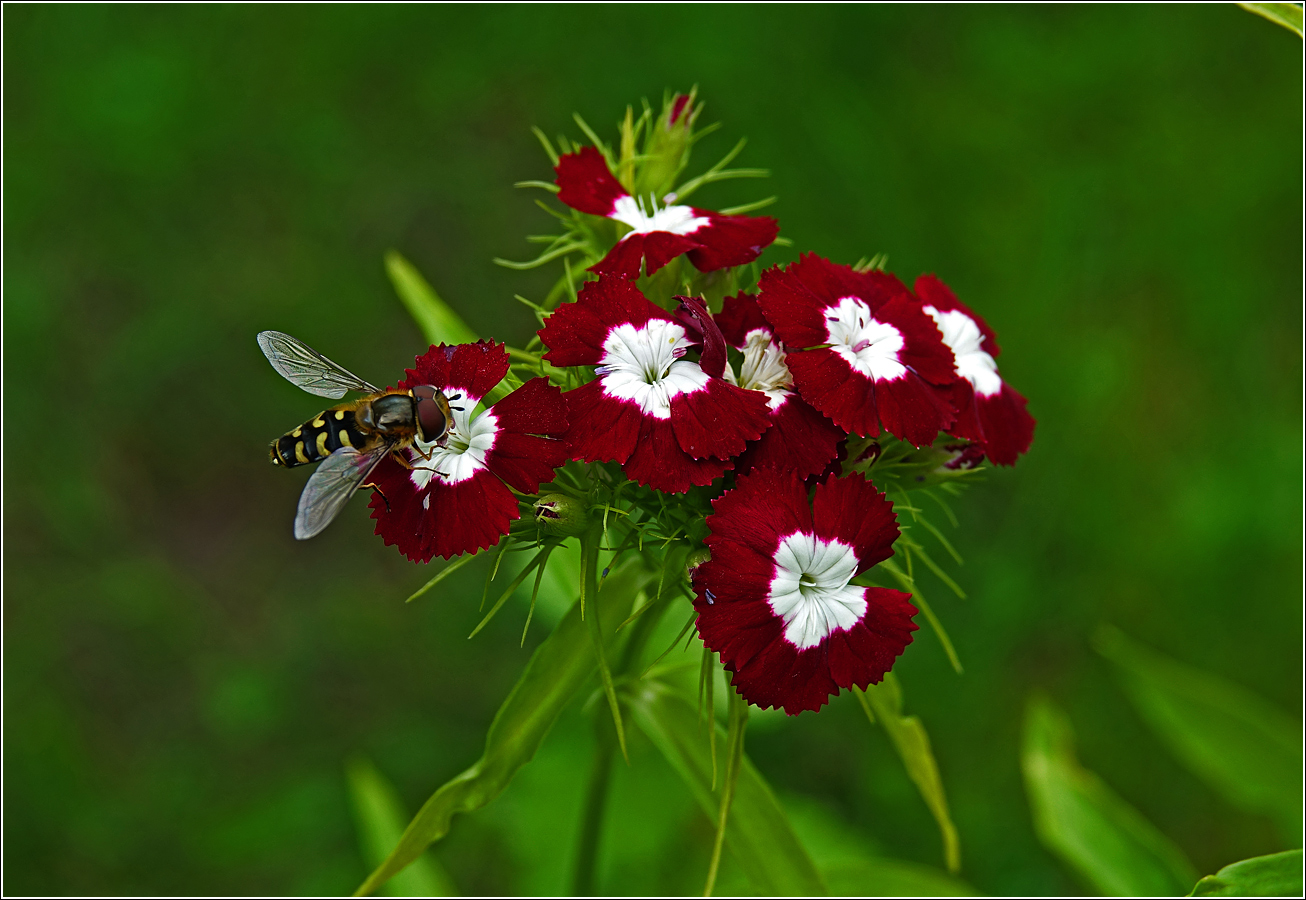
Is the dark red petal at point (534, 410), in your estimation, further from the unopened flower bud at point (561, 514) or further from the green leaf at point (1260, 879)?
the green leaf at point (1260, 879)

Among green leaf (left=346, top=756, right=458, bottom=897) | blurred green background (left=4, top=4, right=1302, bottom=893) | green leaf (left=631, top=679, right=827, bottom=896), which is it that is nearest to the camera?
green leaf (left=631, top=679, right=827, bottom=896)

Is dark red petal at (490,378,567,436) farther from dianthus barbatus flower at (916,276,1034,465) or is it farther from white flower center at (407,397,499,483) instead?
dianthus barbatus flower at (916,276,1034,465)

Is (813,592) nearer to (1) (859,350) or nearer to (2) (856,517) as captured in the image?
(2) (856,517)

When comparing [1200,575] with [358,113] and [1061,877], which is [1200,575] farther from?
[358,113]

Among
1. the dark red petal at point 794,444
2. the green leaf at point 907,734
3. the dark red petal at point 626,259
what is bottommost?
the green leaf at point 907,734

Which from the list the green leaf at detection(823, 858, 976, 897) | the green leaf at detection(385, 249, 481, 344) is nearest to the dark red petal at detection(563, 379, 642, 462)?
the green leaf at detection(385, 249, 481, 344)

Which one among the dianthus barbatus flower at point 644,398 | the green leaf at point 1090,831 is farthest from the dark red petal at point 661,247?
the green leaf at point 1090,831
